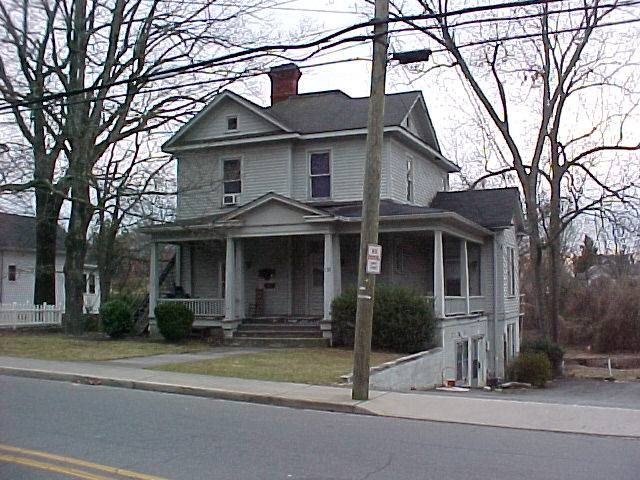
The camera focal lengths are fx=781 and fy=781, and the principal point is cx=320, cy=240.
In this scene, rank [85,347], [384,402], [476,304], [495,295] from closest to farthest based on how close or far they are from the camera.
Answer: [384,402]
[85,347]
[476,304]
[495,295]

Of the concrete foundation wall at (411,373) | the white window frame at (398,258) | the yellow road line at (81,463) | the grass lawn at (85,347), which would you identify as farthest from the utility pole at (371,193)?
the white window frame at (398,258)

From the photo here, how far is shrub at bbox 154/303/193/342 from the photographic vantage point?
2461 cm

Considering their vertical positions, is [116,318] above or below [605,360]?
above

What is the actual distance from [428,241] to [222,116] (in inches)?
339

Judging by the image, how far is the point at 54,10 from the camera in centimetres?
2647

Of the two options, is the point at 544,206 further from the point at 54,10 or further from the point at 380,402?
the point at 380,402

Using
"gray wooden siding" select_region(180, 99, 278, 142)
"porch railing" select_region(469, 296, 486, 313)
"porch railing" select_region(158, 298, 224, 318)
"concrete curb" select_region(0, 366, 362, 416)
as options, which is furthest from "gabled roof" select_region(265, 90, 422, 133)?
"concrete curb" select_region(0, 366, 362, 416)

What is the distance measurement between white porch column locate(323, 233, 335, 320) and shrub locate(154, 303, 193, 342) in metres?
4.59

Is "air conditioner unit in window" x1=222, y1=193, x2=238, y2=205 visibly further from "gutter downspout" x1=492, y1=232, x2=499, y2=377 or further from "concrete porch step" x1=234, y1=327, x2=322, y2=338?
"gutter downspout" x1=492, y1=232, x2=499, y2=377

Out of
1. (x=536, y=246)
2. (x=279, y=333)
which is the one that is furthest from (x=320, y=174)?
(x=536, y=246)

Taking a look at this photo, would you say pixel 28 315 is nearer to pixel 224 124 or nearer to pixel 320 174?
pixel 224 124

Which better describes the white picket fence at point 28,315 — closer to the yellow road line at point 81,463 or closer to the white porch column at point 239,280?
the white porch column at point 239,280

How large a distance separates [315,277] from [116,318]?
677 centimetres

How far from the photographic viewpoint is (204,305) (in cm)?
2633
